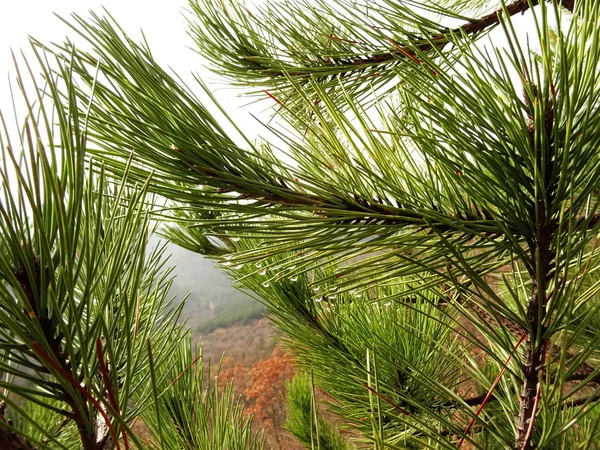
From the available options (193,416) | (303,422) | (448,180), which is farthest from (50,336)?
(303,422)

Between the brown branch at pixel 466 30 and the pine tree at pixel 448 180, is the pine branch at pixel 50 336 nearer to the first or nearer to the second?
the pine tree at pixel 448 180

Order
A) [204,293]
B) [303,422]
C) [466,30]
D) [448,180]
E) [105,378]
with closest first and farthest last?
[105,378] < [448,180] < [466,30] < [303,422] < [204,293]

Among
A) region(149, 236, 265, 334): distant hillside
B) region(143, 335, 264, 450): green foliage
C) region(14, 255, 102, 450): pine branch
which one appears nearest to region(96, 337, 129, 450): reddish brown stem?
region(14, 255, 102, 450): pine branch

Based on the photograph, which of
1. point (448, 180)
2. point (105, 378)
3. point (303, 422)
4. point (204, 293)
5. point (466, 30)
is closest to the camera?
point (105, 378)

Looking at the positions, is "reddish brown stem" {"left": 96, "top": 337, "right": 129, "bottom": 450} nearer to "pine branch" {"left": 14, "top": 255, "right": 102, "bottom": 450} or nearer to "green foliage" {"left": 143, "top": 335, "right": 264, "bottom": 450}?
"pine branch" {"left": 14, "top": 255, "right": 102, "bottom": 450}

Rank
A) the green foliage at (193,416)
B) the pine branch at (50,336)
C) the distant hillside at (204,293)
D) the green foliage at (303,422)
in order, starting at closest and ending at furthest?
→ the pine branch at (50,336) → the green foliage at (193,416) → the green foliage at (303,422) → the distant hillside at (204,293)

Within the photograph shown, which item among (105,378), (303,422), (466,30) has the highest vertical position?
(466,30)

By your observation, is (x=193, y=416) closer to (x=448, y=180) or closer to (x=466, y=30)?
(x=448, y=180)

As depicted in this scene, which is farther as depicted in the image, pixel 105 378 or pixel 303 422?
pixel 303 422

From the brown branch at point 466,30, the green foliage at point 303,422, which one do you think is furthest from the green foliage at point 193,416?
the green foliage at point 303,422

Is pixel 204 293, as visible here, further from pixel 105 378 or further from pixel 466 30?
pixel 105 378

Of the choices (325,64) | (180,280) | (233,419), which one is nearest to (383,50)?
(325,64)

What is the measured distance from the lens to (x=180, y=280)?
20.5 metres

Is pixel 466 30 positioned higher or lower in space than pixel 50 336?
higher
